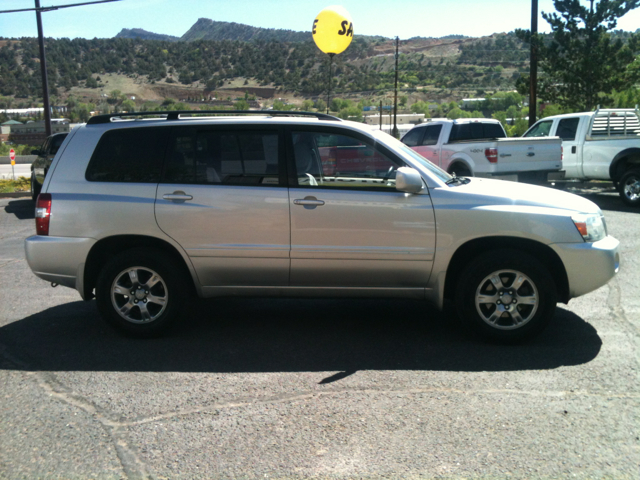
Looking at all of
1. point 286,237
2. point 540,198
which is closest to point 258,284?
point 286,237

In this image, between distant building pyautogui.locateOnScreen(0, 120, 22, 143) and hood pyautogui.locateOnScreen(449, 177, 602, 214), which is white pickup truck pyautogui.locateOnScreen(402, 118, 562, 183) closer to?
hood pyautogui.locateOnScreen(449, 177, 602, 214)

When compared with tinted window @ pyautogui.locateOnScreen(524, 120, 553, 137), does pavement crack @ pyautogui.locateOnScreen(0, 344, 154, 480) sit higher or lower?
lower

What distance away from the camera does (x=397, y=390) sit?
4441mm

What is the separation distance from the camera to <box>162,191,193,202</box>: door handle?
18.0 ft

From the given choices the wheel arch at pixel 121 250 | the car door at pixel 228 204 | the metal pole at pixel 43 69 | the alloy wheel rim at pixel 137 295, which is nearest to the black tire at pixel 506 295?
the car door at pixel 228 204

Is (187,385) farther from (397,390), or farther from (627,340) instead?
(627,340)

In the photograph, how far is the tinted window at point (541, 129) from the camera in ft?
53.7

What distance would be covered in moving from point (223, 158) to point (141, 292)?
138 cm

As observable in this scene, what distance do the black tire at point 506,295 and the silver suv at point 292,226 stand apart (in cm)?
1

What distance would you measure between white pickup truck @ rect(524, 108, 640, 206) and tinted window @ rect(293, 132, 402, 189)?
9.97 m

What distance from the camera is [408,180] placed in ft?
17.0

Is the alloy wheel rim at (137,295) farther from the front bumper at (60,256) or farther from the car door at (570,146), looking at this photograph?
the car door at (570,146)

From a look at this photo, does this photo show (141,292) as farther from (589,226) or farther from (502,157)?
(502,157)

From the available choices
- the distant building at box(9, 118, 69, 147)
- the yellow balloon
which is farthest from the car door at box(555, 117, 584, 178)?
the distant building at box(9, 118, 69, 147)
